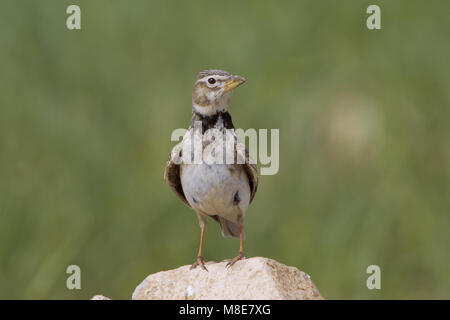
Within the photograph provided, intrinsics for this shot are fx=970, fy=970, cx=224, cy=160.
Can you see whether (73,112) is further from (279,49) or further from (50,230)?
(279,49)

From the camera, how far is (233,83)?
8.68 meters

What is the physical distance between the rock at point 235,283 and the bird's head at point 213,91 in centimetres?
143

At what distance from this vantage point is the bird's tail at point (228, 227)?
990cm

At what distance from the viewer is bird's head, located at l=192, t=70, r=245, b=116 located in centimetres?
876

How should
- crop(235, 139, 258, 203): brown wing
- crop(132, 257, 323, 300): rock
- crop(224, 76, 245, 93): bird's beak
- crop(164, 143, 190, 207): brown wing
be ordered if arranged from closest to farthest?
1. crop(132, 257, 323, 300): rock
2. crop(224, 76, 245, 93): bird's beak
3. crop(235, 139, 258, 203): brown wing
4. crop(164, 143, 190, 207): brown wing

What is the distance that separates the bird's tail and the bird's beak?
1.67 m

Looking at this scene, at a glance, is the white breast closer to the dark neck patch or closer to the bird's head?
the dark neck patch


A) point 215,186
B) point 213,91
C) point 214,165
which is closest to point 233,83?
point 213,91

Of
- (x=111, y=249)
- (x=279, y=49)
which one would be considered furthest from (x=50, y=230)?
(x=279, y=49)

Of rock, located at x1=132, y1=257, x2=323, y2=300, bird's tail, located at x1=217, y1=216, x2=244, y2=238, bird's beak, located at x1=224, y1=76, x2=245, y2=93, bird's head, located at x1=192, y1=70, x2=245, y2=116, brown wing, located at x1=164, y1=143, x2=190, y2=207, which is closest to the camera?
rock, located at x1=132, y1=257, x2=323, y2=300

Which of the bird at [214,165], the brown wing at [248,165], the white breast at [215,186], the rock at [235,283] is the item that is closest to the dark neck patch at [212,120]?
the bird at [214,165]

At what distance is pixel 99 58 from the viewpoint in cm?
1375

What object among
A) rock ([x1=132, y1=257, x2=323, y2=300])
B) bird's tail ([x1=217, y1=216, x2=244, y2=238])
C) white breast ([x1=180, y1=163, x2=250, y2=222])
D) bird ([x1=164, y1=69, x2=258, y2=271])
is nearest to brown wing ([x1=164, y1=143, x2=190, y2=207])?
bird ([x1=164, y1=69, x2=258, y2=271])

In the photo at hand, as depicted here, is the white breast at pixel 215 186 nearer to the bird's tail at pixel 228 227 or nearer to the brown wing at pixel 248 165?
the brown wing at pixel 248 165
